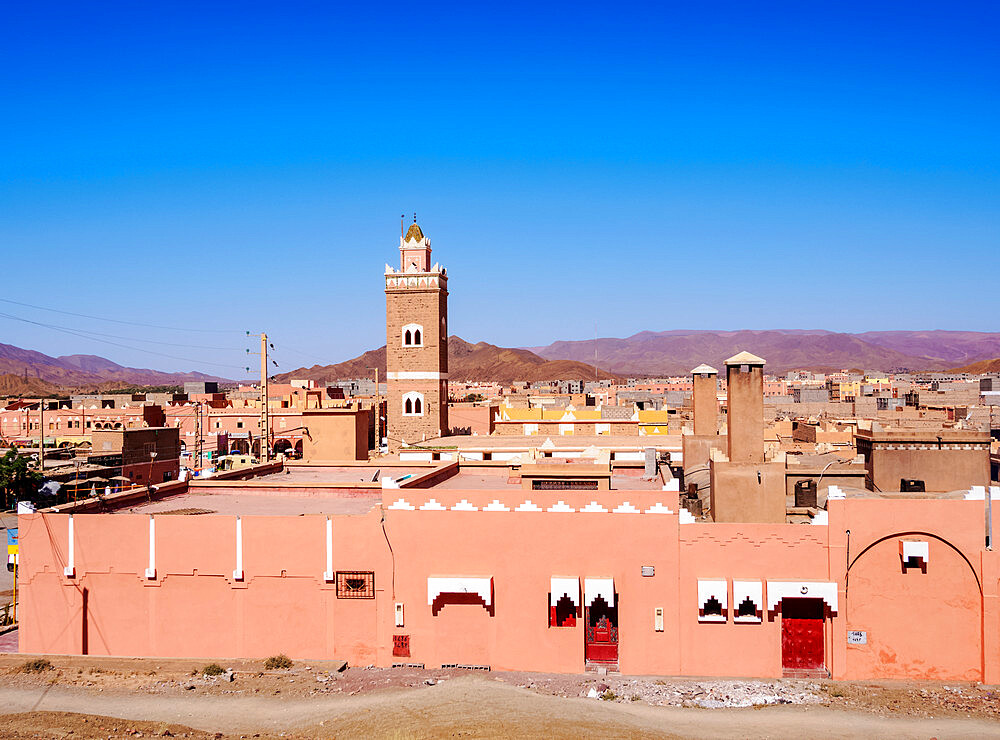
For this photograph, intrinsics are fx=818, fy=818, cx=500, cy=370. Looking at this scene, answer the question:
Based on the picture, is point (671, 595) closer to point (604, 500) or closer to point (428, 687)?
point (604, 500)

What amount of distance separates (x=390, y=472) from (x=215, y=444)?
35289mm

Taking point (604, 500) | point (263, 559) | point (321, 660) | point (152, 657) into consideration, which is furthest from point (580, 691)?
point (152, 657)

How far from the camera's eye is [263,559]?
14055mm

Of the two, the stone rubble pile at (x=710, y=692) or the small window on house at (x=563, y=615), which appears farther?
the small window on house at (x=563, y=615)

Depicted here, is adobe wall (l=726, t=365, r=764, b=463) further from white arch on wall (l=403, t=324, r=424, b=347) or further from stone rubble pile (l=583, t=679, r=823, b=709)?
white arch on wall (l=403, t=324, r=424, b=347)

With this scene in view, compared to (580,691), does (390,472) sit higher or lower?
higher

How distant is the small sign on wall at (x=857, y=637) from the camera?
1291 centimetres

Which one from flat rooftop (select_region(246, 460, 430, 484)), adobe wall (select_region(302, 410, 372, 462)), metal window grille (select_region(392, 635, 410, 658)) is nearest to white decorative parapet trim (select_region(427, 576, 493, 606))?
metal window grille (select_region(392, 635, 410, 658))

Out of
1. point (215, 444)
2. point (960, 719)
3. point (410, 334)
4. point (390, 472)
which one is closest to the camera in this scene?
point (960, 719)

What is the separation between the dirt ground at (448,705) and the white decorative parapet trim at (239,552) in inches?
58.3

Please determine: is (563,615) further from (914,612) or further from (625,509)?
(914,612)

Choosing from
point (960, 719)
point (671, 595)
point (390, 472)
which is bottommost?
point (960, 719)

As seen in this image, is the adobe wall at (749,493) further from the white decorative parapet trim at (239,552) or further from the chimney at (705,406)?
the white decorative parapet trim at (239,552)

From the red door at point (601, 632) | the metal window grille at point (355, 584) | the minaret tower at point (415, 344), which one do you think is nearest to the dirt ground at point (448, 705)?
the red door at point (601, 632)
